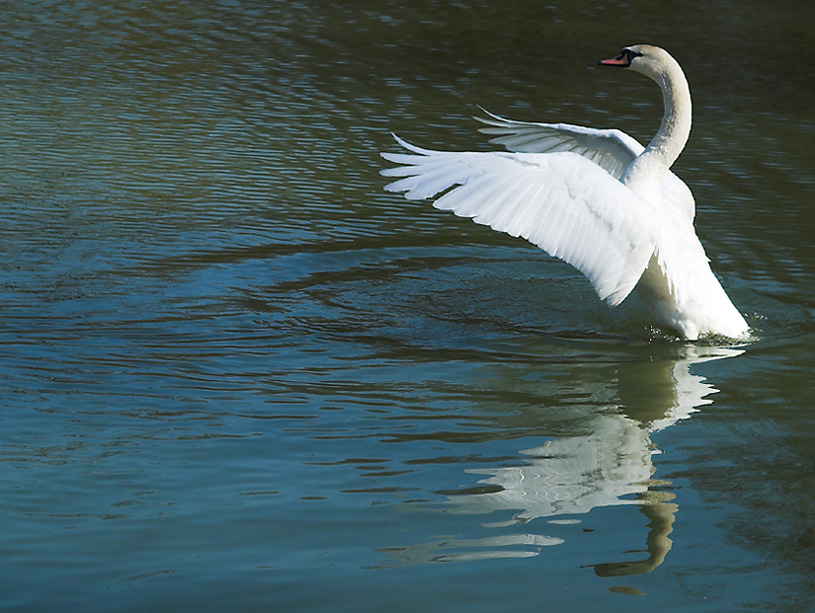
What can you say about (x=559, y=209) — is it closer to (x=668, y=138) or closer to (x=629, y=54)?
(x=668, y=138)

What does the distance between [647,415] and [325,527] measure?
2.21m

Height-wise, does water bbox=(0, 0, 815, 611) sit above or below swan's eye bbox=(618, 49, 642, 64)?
below

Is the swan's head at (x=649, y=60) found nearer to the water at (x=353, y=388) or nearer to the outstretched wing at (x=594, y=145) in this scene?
the outstretched wing at (x=594, y=145)

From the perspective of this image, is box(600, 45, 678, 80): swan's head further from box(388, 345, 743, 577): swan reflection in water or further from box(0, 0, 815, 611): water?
box(388, 345, 743, 577): swan reflection in water

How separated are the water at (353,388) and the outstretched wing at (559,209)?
0.70 m

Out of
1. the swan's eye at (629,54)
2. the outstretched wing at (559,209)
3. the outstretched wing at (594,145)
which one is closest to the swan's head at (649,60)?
the swan's eye at (629,54)

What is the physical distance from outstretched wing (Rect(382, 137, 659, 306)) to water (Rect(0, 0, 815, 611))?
0.70 m

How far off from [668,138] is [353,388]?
268 cm

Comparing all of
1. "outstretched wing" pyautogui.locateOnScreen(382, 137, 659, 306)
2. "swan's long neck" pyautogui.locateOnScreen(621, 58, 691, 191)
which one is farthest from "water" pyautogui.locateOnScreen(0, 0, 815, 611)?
"swan's long neck" pyautogui.locateOnScreen(621, 58, 691, 191)

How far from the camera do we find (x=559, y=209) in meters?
6.54

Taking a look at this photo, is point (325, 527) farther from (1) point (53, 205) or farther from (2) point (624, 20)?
(2) point (624, 20)

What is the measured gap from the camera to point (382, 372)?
6676mm

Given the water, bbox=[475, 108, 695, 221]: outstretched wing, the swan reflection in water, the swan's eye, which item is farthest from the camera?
bbox=[475, 108, 695, 221]: outstretched wing

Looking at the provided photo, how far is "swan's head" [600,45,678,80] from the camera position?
7664mm
